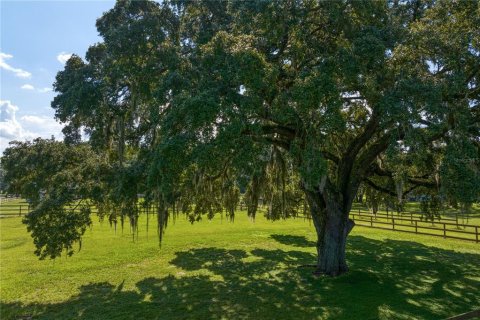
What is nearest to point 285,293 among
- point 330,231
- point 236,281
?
point 236,281

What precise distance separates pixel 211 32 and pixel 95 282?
10.6 metres

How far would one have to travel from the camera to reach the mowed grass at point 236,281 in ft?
33.0

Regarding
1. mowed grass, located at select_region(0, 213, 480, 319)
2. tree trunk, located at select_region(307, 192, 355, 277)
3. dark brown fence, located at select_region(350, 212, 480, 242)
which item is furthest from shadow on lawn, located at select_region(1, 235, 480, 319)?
dark brown fence, located at select_region(350, 212, 480, 242)

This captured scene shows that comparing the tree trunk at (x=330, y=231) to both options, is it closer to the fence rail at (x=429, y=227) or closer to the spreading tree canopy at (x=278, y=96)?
the spreading tree canopy at (x=278, y=96)

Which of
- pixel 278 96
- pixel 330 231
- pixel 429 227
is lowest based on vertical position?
pixel 429 227

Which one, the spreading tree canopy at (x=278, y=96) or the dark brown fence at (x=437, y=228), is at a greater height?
the spreading tree canopy at (x=278, y=96)

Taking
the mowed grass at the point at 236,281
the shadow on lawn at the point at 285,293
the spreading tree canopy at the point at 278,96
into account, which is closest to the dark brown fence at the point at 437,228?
the mowed grass at the point at 236,281

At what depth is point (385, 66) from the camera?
946 centimetres

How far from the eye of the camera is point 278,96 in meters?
10.2

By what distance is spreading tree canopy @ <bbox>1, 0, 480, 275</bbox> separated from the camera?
899cm

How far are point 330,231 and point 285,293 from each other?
9.65ft

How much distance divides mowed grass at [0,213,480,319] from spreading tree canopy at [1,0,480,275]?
6.55ft

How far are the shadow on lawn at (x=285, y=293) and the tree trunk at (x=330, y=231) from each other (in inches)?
22.7

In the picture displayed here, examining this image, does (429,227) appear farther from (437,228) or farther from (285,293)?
(285,293)
